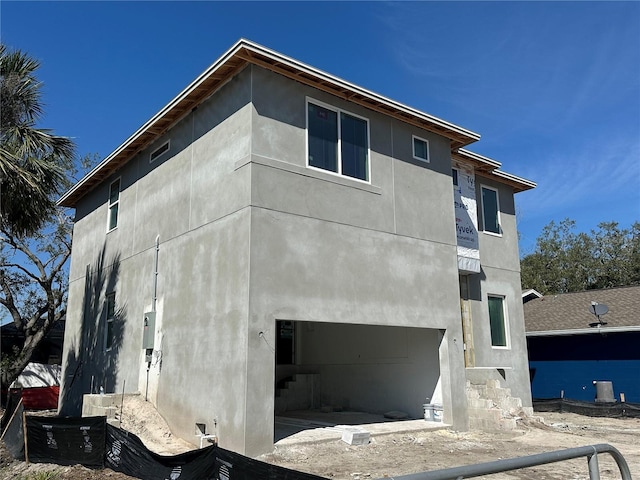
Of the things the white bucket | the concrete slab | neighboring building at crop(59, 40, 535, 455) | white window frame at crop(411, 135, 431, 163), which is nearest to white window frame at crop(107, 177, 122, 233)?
neighboring building at crop(59, 40, 535, 455)

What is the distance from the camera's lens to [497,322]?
59.6 feet

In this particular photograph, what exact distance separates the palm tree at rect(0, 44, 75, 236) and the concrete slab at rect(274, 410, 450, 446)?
26.7 ft

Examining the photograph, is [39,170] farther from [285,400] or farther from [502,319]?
[502,319]

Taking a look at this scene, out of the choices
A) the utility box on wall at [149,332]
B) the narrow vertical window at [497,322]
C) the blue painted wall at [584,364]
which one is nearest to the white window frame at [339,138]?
the utility box on wall at [149,332]

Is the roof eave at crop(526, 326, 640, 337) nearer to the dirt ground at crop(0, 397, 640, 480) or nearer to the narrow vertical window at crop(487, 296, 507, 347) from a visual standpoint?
the narrow vertical window at crop(487, 296, 507, 347)

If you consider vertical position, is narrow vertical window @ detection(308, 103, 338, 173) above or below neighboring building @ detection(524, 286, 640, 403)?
above

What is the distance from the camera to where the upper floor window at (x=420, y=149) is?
47.9 ft

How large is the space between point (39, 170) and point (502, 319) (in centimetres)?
Answer: 1418

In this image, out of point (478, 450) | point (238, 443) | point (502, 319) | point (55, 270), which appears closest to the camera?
point (238, 443)

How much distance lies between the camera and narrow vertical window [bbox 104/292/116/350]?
16234 millimetres

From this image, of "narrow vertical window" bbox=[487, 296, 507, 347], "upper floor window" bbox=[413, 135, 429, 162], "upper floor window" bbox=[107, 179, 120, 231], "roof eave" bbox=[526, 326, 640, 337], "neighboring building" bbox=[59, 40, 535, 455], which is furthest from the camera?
"roof eave" bbox=[526, 326, 640, 337]

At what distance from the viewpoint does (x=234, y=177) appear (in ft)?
38.4

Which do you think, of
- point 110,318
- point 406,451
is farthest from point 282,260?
point 110,318

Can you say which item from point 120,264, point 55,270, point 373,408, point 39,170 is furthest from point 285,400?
point 55,270
